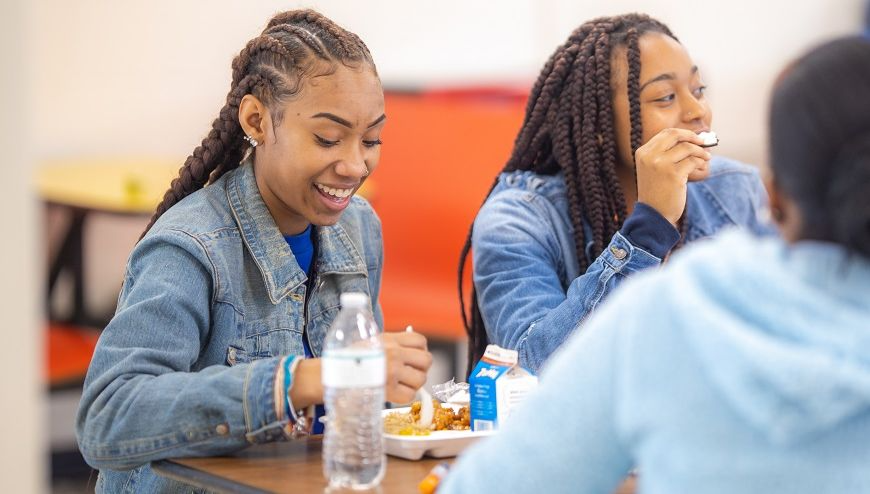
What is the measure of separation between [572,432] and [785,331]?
0.77 ft

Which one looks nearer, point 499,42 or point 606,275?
point 606,275

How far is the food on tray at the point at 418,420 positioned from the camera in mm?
1748

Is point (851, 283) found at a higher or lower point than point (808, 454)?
higher

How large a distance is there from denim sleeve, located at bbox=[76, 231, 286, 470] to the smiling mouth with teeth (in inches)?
10.9

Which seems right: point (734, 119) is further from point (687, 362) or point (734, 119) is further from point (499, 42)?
point (687, 362)

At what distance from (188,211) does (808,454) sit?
1216 millimetres

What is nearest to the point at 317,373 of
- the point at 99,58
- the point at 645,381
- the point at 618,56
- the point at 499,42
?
the point at 645,381

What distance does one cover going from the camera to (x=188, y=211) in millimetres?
1960

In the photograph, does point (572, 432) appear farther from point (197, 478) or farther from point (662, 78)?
point (662, 78)

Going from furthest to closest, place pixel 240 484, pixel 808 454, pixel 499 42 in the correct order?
pixel 499 42
pixel 240 484
pixel 808 454

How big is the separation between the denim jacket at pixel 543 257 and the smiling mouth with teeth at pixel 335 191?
0.47m

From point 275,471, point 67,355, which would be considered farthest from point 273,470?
point 67,355

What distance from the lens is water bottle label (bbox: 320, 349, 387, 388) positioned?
4.89ft

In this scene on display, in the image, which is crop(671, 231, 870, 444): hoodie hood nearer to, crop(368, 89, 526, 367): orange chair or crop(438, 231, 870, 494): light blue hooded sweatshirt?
crop(438, 231, 870, 494): light blue hooded sweatshirt
